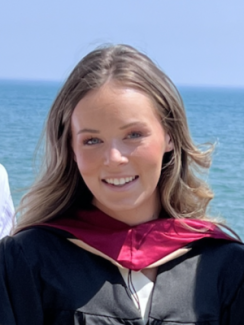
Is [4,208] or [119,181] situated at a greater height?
[119,181]

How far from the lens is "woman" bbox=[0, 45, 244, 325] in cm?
216

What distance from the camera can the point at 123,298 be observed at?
2.18 m

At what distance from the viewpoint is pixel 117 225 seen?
7.64 ft

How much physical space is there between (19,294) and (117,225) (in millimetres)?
370

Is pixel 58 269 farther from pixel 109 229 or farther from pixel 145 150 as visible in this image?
pixel 145 150

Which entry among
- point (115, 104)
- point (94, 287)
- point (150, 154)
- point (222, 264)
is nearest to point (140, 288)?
point (94, 287)

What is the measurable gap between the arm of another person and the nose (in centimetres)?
38

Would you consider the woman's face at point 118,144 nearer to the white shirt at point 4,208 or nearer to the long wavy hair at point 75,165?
the long wavy hair at point 75,165

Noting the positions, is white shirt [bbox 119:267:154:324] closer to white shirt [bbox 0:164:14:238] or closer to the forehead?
the forehead

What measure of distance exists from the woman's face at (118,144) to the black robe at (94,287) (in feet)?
0.66

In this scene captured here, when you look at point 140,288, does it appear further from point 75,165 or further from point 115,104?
point 115,104

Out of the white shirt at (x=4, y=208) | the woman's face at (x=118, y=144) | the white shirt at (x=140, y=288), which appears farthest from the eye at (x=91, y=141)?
the white shirt at (x=4, y=208)

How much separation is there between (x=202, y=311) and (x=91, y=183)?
0.48 meters

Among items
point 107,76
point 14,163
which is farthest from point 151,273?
point 14,163
